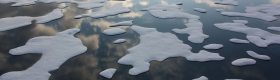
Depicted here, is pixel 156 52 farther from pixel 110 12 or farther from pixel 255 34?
pixel 110 12

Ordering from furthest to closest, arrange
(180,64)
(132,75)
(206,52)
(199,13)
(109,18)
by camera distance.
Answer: (199,13) < (109,18) < (206,52) < (180,64) < (132,75)

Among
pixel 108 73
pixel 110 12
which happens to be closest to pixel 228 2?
pixel 110 12

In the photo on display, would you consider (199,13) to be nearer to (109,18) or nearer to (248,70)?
(109,18)

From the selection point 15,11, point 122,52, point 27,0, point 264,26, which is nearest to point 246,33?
point 264,26

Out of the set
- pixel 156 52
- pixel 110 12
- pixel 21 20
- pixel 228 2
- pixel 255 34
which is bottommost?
pixel 156 52

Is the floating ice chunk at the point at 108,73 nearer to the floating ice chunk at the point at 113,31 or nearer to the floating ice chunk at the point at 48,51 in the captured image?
the floating ice chunk at the point at 48,51
